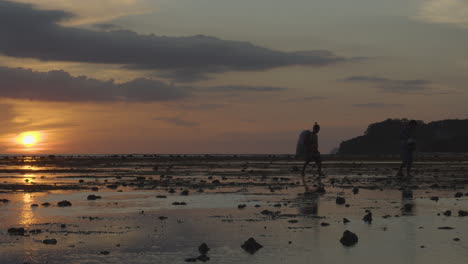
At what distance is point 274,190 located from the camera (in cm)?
2719

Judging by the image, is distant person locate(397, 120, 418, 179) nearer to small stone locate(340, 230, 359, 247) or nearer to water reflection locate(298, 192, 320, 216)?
water reflection locate(298, 192, 320, 216)

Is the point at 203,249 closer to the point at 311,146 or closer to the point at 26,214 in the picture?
the point at 26,214

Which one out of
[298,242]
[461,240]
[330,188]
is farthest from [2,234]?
[330,188]

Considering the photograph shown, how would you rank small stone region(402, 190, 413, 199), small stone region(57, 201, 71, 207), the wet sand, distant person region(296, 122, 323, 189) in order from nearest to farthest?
the wet sand
small stone region(57, 201, 71, 207)
small stone region(402, 190, 413, 199)
distant person region(296, 122, 323, 189)

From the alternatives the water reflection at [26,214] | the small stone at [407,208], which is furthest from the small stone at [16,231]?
the small stone at [407,208]

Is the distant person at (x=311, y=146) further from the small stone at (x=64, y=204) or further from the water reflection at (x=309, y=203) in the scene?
the small stone at (x=64, y=204)

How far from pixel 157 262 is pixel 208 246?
1725 millimetres

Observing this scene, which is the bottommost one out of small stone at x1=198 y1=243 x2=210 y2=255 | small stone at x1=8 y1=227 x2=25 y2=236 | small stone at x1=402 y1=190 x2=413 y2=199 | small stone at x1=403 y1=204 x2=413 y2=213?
small stone at x1=198 y1=243 x2=210 y2=255

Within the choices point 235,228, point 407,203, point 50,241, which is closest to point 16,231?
point 50,241

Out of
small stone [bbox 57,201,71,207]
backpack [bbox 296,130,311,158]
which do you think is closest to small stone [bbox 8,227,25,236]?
small stone [bbox 57,201,71,207]

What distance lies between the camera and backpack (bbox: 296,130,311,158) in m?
37.2

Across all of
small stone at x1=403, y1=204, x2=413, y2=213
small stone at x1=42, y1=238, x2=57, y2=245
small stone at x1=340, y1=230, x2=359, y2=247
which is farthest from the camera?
small stone at x1=403, y1=204, x2=413, y2=213

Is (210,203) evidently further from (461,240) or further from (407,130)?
(407,130)

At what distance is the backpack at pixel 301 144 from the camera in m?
37.2
